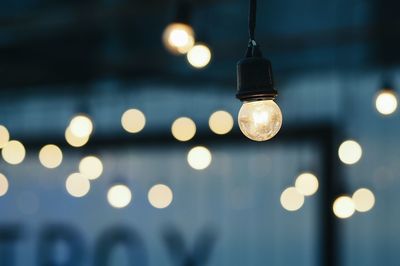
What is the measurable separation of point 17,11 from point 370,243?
5110 millimetres

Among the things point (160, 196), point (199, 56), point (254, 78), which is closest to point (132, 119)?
point (160, 196)

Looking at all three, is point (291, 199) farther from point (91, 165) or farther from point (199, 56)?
point (199, 56)

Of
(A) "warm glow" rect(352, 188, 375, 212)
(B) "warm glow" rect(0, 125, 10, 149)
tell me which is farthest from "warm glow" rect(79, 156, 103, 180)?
(A) "warm glow" rect(352, 188, 375, 212)

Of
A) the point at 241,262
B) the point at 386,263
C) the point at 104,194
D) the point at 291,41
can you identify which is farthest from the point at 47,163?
the point at 386,263

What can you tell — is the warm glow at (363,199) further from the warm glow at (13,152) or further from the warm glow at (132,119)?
the warm glow at (13,152)

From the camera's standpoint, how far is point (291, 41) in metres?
8.22

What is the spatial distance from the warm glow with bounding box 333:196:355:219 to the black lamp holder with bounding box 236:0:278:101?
4793 millimetres

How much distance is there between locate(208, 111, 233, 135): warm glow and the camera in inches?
347

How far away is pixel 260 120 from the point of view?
253cm

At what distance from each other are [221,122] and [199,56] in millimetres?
4304

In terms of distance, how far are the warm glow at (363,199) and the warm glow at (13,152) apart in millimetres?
4703

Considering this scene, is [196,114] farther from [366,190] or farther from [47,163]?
[366,190]

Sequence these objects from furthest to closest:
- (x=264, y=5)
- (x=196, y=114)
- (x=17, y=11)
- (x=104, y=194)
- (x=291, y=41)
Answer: (x=104, y=194)
(x=196, y=114)
(x=291, y=41)
(x=17, y=11)
(x=264, y=5)

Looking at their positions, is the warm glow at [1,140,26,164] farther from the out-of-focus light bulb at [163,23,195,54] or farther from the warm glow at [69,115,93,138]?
the out-of-focus light bulb at [163,23,195,54]
